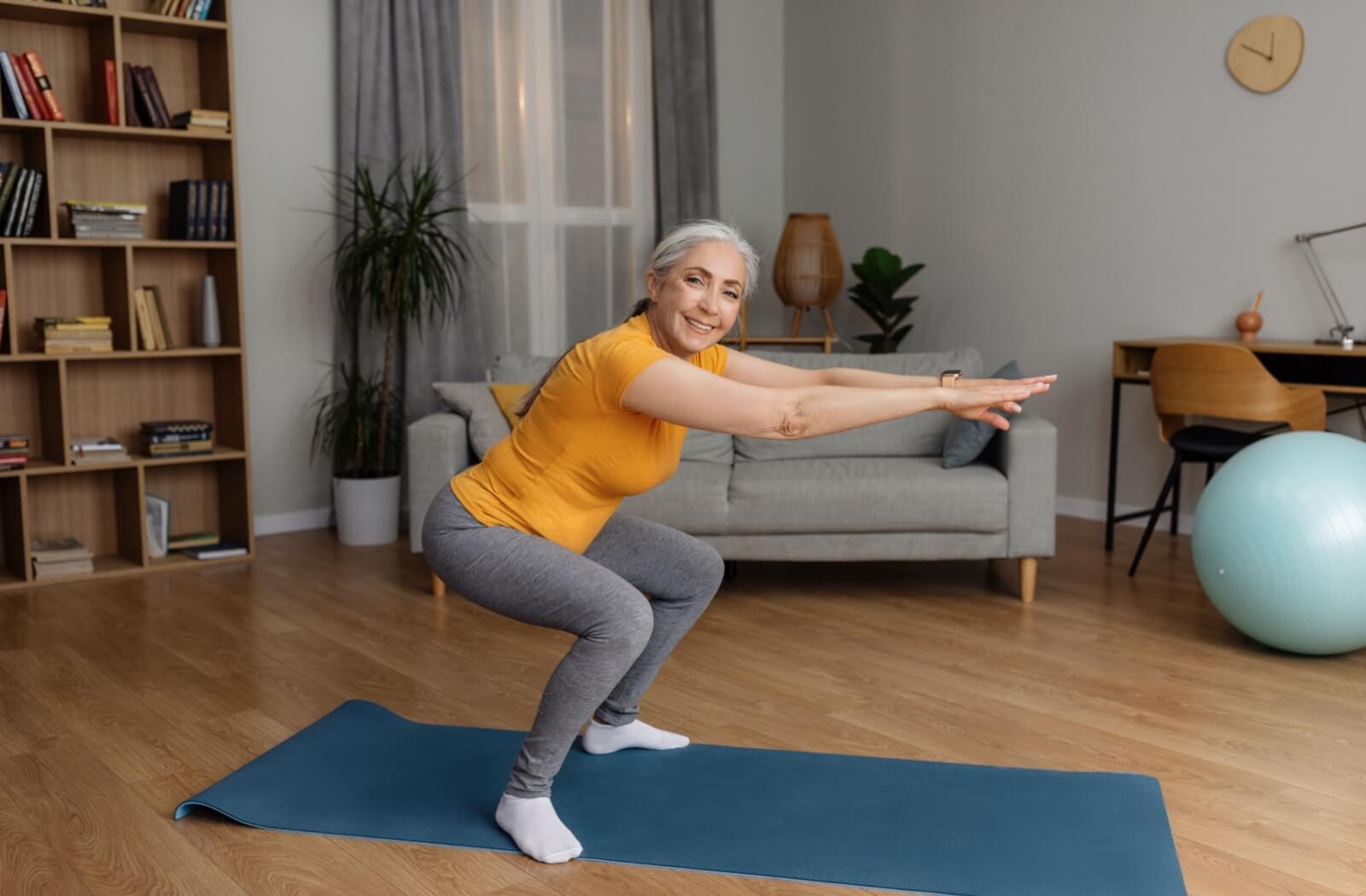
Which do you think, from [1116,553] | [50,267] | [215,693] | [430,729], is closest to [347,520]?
[50,267]

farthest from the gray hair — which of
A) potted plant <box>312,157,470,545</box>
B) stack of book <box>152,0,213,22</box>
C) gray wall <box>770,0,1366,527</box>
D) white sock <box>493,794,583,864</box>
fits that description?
gray wall <box>770,0,1366,527</box>

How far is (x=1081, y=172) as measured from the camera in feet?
17.1

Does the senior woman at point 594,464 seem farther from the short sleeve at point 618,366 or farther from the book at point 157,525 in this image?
the book at point 157,525

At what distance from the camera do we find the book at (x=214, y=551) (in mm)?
4570

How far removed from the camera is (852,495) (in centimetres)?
388

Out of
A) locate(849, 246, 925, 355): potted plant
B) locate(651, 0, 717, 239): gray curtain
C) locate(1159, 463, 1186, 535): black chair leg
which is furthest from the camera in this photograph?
locate(651, 0, 717, 239): gray curtain

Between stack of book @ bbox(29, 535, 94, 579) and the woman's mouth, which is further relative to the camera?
stack of book @ bbox(29, 535, 94, 579)

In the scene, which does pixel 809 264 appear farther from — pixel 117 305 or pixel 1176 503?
pixel 117 305

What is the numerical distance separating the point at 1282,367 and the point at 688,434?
1.96m

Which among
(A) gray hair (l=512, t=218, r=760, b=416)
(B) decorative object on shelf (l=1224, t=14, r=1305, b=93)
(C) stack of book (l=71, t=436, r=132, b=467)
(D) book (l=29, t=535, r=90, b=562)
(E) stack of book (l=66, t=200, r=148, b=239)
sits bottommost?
(D) book (l=29, t=535, r=90, b=562)

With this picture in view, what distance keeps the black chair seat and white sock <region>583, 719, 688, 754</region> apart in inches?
88.8

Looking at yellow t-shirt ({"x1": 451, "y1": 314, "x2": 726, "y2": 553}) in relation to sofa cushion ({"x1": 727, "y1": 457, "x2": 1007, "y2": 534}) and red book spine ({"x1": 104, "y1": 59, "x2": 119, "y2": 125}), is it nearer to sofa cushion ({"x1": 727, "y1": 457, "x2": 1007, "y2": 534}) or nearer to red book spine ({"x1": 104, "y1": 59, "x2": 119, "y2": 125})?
sofa cushion ({"x1": 727, "y1": 457, "x2": 1007, "y2": 534})

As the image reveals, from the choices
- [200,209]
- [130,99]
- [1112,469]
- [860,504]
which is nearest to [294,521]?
[200,209]

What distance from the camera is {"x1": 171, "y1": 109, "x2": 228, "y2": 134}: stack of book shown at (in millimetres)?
4395
